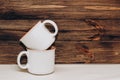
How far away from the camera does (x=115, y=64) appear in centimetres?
96

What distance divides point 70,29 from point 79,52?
11 centimetres

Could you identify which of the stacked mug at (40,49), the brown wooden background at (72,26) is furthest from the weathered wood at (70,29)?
the stacked mug at (40,49)

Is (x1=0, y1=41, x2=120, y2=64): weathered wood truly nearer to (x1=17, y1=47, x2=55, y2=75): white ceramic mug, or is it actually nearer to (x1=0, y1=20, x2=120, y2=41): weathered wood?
(x1=0, y1=20, x2=120, y2=41): weathered wood

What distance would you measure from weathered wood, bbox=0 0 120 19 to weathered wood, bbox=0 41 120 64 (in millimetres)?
116

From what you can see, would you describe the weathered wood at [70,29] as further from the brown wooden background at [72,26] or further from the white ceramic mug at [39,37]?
the white ceramic mug at [39,37]

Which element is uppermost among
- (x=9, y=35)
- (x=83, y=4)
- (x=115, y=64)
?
(x=83, y=4)

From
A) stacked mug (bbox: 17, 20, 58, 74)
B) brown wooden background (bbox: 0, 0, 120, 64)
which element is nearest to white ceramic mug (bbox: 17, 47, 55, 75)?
stacked mug (bbox: 17, 20, 58, 74)

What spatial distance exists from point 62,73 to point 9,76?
0.20 m

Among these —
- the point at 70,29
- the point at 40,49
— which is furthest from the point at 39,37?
the point at 70,29

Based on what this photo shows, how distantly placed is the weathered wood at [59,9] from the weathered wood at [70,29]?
0.07ft

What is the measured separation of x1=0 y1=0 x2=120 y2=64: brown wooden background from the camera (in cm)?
92

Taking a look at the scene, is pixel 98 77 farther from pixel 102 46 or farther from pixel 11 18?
pixel 11 18

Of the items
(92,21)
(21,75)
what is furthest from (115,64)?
(21,75)

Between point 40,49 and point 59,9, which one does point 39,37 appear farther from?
point 59,9
